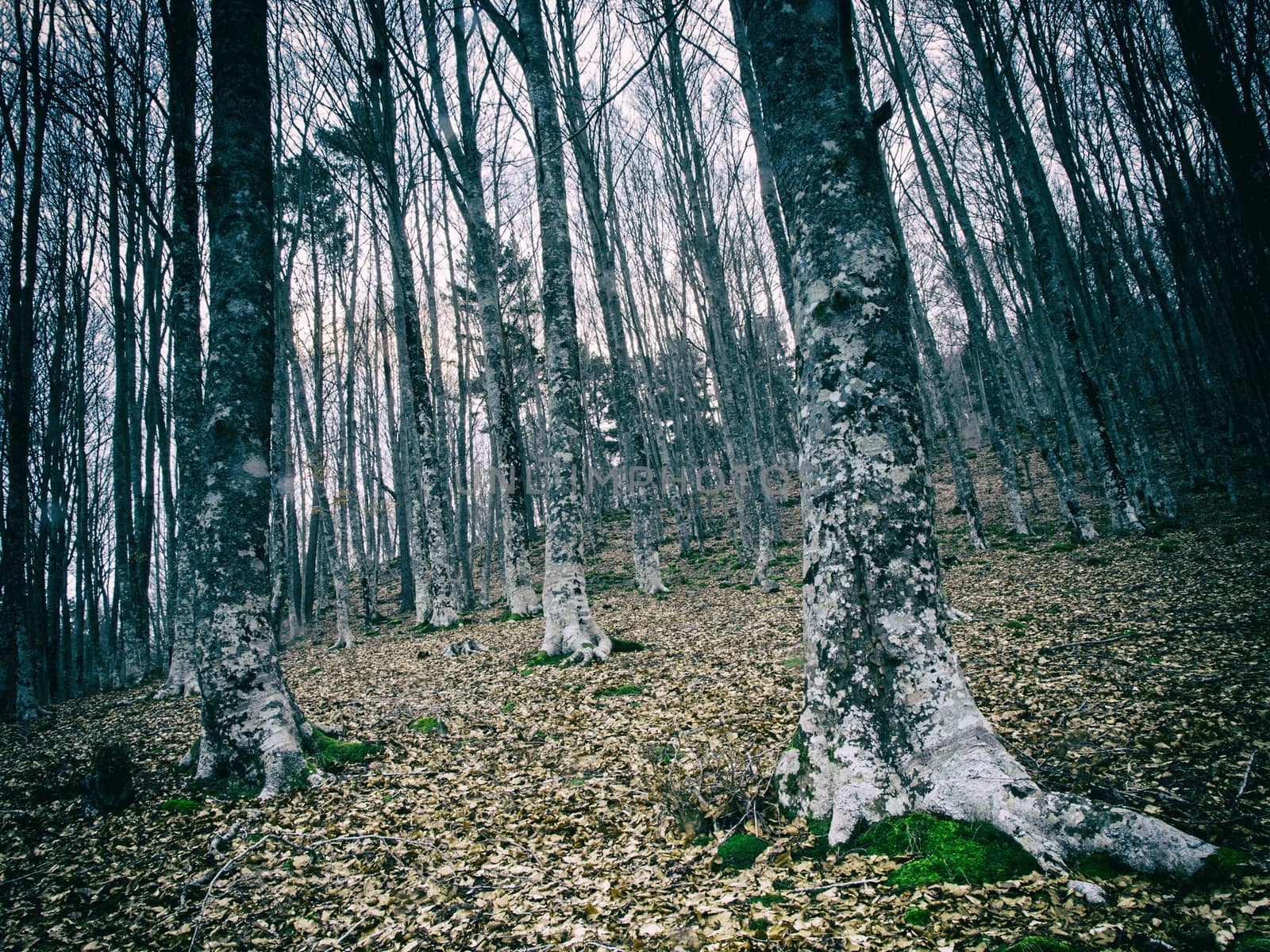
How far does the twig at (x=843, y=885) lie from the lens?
7.30 ft

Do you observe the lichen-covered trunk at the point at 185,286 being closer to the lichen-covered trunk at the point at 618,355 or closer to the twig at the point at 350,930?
the twig at the point at 350,930

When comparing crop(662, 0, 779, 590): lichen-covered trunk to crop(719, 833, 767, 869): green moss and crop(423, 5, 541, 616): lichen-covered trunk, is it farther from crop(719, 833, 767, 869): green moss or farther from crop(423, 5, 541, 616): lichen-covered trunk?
crop(719, 833, 767, 869): green moss

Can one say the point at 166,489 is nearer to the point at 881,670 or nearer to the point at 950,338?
the point at 881,670

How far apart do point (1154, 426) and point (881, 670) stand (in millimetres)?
30875

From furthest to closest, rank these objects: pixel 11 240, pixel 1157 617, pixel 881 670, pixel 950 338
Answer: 1. pixel 950 338
2. pixel 11 240
3. pixel 1157 617
4. pixel 881 670

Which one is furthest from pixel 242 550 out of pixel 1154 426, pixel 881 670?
pixel 1154 426

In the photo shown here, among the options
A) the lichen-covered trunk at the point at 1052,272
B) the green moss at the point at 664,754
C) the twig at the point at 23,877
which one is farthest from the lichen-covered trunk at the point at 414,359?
the lichen-covered trunk at the point at 1052,272

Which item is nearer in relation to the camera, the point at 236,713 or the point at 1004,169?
the point at 236,713

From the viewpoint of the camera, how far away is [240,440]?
14.0 feet

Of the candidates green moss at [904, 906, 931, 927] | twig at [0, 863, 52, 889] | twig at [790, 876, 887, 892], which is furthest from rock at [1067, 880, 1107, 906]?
twig at [0, 863, 52, 889]

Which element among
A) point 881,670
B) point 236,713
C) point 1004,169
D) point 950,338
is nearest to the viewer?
point 881,670

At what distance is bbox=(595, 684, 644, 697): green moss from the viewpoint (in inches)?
226

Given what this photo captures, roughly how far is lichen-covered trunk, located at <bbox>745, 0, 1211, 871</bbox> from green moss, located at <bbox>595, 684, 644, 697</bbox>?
3078mm

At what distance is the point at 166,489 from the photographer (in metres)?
15.7
